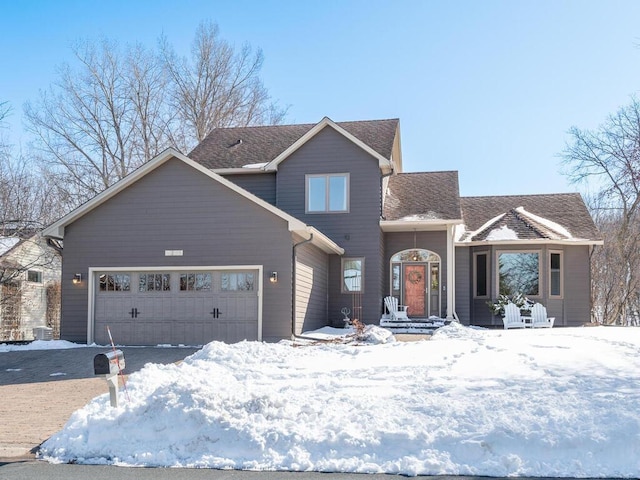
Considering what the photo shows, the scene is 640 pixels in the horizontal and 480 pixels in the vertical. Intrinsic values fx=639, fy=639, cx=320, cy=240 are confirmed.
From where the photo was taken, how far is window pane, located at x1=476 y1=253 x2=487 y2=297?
21.5 meters

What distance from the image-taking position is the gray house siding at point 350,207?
20.2 m

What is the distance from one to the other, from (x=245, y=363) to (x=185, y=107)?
2602 cm

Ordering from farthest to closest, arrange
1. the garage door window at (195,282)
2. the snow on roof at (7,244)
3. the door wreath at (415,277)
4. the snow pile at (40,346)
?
the snow on roof at (7,244)
the door wreath at (415,277)
the garage door window at (195,282)
the snow pile at (40,346)

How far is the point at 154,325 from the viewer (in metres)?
16.8

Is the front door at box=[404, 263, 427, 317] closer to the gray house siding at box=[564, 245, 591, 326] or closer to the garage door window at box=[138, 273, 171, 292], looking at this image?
the gray house siding at box=[564, 245, 591, 326]

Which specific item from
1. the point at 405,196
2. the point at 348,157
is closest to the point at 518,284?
the point at 405,196

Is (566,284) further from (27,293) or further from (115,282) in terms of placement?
(27,293)

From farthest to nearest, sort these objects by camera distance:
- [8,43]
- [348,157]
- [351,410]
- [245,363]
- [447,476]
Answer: [348,157] → [8,43] → [245,363] → [351,410] → [447,476]

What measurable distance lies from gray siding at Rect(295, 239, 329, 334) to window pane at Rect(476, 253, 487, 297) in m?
5.20

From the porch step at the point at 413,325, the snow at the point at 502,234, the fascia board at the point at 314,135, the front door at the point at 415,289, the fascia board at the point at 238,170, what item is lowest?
the porch step at the point at 413,325

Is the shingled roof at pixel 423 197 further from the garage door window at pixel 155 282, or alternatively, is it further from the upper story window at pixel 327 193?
the garage door window at pixel 155 282

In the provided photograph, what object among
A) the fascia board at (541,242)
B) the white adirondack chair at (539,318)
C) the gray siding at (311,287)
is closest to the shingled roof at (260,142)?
the gray siding at (311,287)

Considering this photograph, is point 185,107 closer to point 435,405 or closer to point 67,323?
point 67,323

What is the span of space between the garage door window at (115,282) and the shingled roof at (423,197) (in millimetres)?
8237
